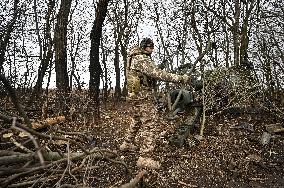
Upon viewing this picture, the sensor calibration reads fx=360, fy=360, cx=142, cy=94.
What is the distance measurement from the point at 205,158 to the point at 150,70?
80.8 inches

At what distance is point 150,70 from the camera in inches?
243

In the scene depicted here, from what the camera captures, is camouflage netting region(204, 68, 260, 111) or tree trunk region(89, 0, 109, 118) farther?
tree trunk region(89, 0, 109, 118)

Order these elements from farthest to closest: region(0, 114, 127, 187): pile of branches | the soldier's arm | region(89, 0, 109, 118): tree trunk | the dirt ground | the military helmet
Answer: region(89, 0, 109, 118): tree trunk → the military helmet → the soldier's arm → the dirt ground → region(0, 114, 127, 187): pile of branches

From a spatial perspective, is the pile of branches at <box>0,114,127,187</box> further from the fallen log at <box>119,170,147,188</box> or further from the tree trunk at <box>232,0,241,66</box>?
the tree trunk at <box>232,0,241,66</box>

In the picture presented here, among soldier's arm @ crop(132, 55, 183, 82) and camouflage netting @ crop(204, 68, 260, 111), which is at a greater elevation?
soldier's arm @ crop(132, 55, 183, 82)

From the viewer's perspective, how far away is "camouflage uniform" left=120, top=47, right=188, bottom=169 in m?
6.10

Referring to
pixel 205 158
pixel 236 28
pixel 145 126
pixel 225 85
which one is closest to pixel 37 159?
pixel 145 126

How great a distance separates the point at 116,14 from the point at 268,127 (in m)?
17.7

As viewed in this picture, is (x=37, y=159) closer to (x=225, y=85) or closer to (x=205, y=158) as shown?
(x=205, y=158)

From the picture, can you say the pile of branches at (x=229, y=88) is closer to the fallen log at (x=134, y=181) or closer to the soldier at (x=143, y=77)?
the soldier at (x=143, y=77)

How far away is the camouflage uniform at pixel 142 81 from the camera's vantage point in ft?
20.0

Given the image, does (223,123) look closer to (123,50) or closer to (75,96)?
(75,96)

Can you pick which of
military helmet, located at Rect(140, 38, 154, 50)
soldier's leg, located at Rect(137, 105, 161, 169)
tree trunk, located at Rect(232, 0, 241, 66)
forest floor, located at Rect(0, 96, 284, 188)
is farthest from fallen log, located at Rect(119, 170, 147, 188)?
tree trunk, located at Rect(232, 0, 241, 66)

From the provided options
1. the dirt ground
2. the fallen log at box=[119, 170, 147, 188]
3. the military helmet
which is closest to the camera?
the fallen log at box=[119, 170, 147, 188]
